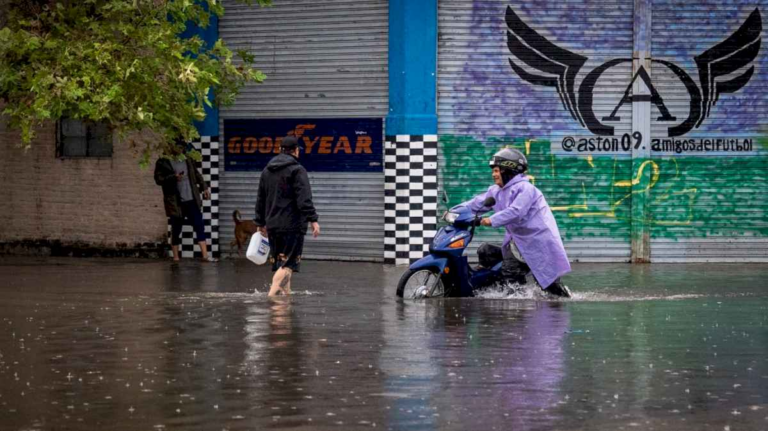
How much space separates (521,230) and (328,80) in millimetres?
6902

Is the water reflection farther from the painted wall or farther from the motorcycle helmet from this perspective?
the painted wall

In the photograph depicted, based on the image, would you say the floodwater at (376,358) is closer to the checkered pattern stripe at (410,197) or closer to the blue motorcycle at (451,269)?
the blue motorcycle at (451,269)

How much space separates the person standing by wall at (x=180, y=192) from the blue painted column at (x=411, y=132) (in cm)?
268

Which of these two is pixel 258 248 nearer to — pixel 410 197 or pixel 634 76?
pixel 410 197

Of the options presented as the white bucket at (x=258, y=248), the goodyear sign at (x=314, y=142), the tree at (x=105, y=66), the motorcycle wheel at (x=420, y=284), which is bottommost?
the motorcycle wheel at (x=420, y=284)

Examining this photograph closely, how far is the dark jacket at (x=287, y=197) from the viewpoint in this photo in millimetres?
15164

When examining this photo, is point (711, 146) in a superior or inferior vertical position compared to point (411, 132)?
inferior

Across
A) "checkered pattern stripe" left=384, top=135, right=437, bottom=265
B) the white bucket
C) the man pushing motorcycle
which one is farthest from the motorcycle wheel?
"checkered pattern stripe" left=384, top=135, right=437, bottom=265

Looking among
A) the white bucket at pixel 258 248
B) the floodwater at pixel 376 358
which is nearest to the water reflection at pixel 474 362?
the floodwater at pixel 376 358

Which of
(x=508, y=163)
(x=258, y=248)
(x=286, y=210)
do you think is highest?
(x=508, y=163)

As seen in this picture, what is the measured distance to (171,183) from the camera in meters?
21.2

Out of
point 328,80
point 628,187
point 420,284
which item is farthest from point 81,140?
point 420,284

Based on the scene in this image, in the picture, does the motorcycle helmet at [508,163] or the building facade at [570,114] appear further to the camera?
the building facade at [570,114]

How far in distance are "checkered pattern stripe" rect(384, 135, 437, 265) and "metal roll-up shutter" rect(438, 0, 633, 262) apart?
0.95 ft
